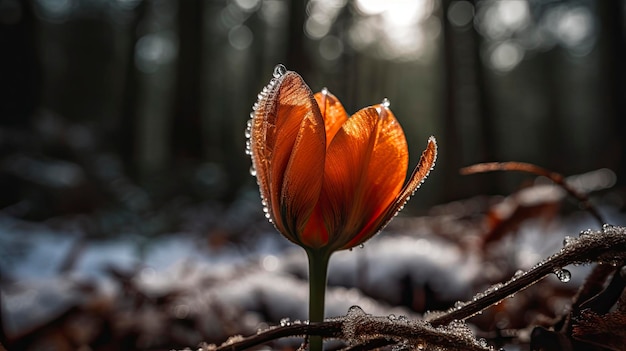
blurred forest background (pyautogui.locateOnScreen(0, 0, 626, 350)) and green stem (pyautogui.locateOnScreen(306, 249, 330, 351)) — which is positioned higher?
blurred forest background (pyautogui.locateOnScreen(0, 0, 626, 350))

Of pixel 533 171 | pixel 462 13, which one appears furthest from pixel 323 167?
pixel 462 13

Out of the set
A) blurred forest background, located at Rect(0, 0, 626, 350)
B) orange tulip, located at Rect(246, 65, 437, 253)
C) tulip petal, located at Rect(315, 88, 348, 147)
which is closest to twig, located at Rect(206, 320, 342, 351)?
orange tulip, located at Rect(246, 65, 437, 253)

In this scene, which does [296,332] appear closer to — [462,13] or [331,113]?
[331,113]

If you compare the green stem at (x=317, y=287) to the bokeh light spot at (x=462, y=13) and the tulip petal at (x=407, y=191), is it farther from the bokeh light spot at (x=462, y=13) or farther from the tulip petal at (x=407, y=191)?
the bokeh light spot at (x=462, y=13)

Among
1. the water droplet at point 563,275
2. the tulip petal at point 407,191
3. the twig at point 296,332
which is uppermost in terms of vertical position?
the tulip petal at point 407,191

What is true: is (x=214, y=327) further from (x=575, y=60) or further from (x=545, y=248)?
(x=575, y=60)

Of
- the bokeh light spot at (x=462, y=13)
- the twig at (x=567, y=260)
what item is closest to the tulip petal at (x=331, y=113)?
the twig at (x=567, y=260)

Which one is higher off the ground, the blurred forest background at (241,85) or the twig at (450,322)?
the blurred forest background at (241,85)

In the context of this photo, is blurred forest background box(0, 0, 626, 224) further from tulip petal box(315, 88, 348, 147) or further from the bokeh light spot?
tulip petal box(315, 88, 348, 147)
